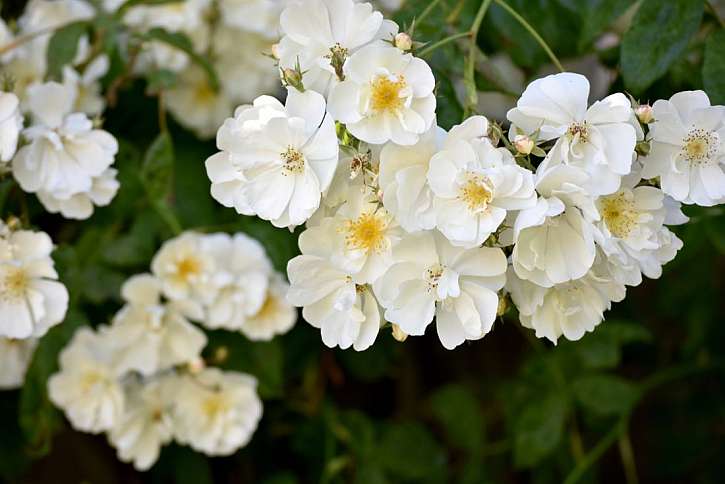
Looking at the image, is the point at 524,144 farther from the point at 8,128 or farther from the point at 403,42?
the point at 8,128

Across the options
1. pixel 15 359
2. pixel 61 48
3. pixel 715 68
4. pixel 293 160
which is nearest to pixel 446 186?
pixel 293 160

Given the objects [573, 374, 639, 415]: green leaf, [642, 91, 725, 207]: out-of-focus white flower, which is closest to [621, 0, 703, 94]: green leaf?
[642, 91, 725, 207]: out-of-focus white flower

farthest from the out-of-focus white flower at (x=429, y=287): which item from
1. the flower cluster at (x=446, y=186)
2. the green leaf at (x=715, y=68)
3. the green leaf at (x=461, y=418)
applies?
the green leaf at (x=461, y=418)

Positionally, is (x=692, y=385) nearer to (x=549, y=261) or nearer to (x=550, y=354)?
(x=550, y=354)

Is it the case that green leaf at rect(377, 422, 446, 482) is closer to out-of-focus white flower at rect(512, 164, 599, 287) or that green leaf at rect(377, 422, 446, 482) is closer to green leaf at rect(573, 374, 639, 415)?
green leaf at rect(573, 374, 639, 415)

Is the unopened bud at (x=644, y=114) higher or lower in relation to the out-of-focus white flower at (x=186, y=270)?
higher

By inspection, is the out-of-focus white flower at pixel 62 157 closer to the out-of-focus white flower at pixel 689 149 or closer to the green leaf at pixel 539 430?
the out-of-focus white flower at pixel 689 149

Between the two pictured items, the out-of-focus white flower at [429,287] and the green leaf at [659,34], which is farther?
the green leaf at [659,34]

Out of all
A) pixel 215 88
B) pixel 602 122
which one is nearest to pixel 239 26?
pixel 215 88
